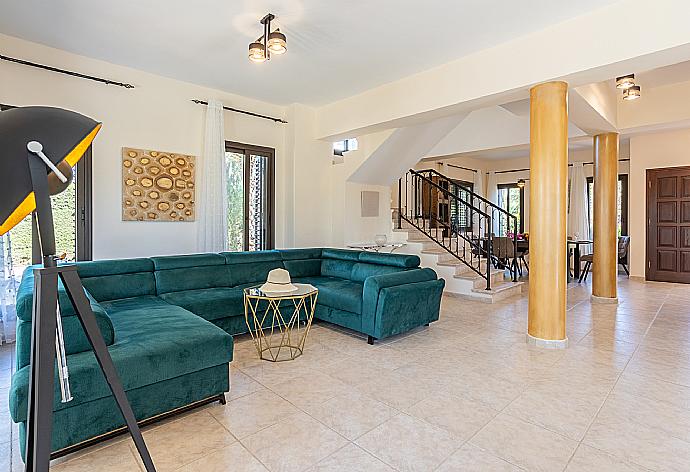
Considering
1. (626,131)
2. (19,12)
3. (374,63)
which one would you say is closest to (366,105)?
(374,63)

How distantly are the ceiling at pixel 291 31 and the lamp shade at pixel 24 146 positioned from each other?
2194 mm

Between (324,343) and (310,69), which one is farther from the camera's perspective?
(310,69)

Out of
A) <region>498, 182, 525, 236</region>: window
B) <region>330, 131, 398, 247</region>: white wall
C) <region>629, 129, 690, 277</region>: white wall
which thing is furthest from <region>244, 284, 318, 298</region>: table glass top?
<region>498, 182, 525, 236</region>: window

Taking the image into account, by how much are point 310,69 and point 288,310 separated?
2.68 metres

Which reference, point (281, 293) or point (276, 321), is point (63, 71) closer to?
point (281, 293)

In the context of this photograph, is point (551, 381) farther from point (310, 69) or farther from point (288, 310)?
point (310, 69)

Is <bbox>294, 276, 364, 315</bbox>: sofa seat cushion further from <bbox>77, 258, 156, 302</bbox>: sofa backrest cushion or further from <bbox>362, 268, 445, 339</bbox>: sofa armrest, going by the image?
<bbox>77, 258, 156, 302</bbox>: sofa backrest cushion

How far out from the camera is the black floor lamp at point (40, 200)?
4.14 feet

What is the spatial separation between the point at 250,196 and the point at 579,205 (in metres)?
8.24

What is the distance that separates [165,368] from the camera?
2258 mm

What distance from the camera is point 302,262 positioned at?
510 cm

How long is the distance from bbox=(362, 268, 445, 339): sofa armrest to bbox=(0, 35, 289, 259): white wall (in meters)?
2.55

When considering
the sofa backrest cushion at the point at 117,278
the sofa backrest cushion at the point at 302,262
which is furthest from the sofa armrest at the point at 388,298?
the sofa backrest cushion at the point at 117,278

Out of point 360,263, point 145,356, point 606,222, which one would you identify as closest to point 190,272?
point 360,263
